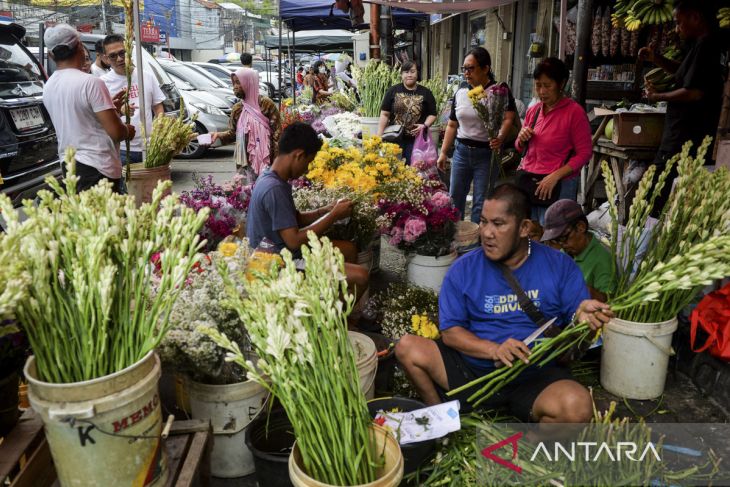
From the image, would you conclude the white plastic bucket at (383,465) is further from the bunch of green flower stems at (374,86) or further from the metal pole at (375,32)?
the metal pole at (375,32)

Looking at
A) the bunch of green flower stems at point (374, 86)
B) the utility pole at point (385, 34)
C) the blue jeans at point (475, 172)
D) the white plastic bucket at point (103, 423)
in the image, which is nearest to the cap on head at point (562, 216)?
the blue jeans at point (475, 172)

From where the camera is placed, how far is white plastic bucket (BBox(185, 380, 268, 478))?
95.9 inches

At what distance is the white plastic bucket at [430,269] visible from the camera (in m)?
4.27

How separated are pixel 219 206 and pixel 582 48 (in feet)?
12.9

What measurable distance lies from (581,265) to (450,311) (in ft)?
3.86

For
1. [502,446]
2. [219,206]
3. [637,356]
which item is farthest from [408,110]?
[502,446]

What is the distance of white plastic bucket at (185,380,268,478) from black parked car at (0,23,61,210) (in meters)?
3.40

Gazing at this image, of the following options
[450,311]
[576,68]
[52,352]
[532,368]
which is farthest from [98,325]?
[576,68]

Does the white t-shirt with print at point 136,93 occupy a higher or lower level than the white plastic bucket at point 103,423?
higher

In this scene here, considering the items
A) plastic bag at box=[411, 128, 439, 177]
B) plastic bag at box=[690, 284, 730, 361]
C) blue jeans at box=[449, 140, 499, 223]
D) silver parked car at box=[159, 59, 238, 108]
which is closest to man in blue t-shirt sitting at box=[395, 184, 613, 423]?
plastic bag at box=[690, 284, 730, 361]

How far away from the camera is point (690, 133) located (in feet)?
15.6

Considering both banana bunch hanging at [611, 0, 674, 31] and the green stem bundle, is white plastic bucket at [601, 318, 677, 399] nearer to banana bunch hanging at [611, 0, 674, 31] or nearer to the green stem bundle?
the green stem bundle

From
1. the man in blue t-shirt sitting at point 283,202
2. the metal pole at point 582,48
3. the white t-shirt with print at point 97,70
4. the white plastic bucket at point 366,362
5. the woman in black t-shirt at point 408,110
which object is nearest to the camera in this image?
the white plastic bucket at point 366,362

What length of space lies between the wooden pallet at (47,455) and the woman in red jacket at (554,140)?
3.04 metres
